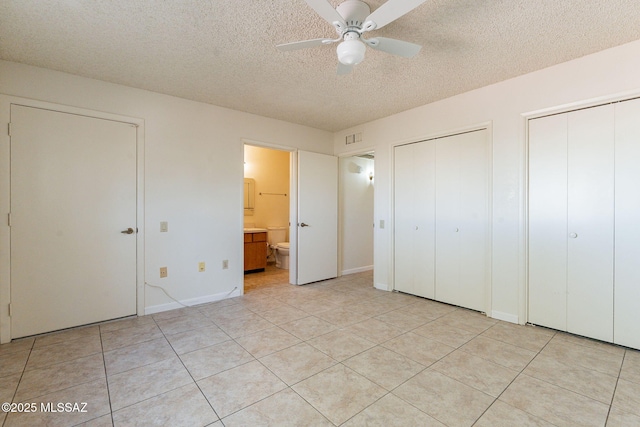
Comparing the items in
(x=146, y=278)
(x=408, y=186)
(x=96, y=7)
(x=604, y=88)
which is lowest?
(x=146, y=278)

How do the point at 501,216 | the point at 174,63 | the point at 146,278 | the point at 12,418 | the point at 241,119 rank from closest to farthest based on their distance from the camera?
the point at 12,418 → the point at 174,63 → the point at 501,216 → the point at 146,278 → the point at 241,119

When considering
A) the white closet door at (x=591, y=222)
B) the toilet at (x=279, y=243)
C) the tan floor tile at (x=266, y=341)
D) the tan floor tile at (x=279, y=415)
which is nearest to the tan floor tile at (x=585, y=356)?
the white closet door at (x=591, y=222)

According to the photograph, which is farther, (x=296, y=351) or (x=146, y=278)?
(x=146, y=278)

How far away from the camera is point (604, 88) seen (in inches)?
92.9

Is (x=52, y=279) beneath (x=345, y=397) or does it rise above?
above

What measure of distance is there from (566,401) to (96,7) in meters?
3.82

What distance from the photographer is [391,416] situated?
5.15 feet

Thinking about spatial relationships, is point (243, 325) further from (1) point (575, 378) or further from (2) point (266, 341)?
(1) point (575, 378)

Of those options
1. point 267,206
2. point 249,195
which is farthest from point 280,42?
point 267,206

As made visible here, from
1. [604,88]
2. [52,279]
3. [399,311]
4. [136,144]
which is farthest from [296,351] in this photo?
[604,88]

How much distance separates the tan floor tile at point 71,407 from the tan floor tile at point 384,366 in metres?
1.55

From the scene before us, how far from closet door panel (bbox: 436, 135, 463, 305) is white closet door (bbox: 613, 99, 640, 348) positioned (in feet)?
4.23

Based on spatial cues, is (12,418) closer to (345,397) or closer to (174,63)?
(345,397)

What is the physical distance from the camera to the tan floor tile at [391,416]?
4.95 feet
